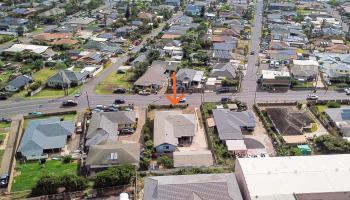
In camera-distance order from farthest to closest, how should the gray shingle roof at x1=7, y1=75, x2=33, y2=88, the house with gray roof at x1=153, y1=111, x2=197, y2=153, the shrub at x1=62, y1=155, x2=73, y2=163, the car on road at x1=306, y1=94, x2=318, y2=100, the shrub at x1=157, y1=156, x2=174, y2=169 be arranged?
the gray shingle roof at x1=7, y1=75, x2=33, y2=88, the car on road at x1=306, y1=94, x2=318, y2=100, the house with gray roof at x1=153, y1=111, x2=197, y2=153, the shrub at x1=62, y1=155, x2=73, y2=163, the shrub at x1=157, y1=156, x2=174, y2=169

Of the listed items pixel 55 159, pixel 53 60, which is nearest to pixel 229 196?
pixel 55 159

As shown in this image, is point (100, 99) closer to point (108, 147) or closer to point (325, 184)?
point (108, 147)

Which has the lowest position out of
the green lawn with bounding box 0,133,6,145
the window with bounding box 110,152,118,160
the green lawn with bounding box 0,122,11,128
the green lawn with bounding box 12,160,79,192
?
the green lawn with bounding box 12,160,79,192

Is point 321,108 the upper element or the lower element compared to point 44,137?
lower

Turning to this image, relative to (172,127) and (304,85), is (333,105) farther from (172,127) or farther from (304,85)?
(172,127)

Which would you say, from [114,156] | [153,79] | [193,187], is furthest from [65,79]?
[193,187]

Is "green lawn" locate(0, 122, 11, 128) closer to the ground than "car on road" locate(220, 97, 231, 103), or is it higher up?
closer to the ground

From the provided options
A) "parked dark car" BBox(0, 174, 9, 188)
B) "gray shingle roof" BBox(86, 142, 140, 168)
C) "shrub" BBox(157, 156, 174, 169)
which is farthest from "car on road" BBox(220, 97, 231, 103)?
"parked dark car" BBox(0, 174, 9, 188)

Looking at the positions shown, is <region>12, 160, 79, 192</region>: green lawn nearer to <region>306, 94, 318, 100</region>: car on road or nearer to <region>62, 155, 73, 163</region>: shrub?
<region>62, 155, 73, 163</region>: shrub
